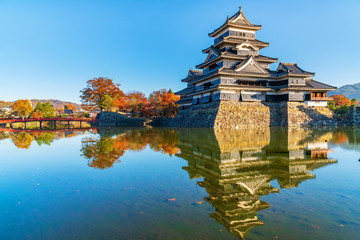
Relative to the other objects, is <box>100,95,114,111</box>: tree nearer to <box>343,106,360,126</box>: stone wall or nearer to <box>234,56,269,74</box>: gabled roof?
<box>234,56,269,74</box>: gabled roof

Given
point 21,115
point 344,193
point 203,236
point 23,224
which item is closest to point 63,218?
point 23,224

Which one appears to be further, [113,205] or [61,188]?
[61,188]

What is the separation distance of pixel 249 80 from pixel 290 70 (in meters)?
5.80

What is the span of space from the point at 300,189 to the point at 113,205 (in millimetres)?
4467

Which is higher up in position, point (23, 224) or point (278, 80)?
point (278, 80)

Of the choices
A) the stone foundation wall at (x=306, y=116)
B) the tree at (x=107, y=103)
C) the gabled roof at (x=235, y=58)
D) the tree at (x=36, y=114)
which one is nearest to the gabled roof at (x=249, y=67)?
the gabled roof at (x=235, y=58)

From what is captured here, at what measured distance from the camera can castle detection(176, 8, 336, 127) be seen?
96.4 ft

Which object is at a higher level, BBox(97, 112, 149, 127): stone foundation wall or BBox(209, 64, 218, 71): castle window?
BBox(209, 64, 218, 71): castle window

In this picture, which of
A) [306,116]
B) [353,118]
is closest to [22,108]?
[306,116]

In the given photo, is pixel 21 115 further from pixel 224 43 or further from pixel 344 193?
pixel 344 193

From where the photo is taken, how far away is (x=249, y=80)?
99.8 ft

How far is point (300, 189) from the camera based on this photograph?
5.23 metres

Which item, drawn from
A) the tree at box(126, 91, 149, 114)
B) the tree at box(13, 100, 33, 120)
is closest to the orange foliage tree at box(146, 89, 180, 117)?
the tree at box(126, 91, 149, 114)

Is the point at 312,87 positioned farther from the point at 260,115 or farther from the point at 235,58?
the point at 235,58
